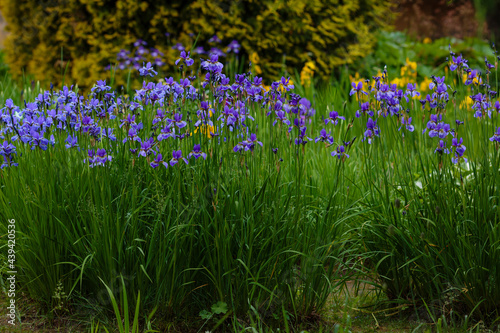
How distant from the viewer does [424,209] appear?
8.52 feet

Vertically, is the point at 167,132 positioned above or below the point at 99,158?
above

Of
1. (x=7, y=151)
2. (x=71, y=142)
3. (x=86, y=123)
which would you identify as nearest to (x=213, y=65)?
(x=86, y=123)

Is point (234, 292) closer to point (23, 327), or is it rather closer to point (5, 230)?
point (23, 327)

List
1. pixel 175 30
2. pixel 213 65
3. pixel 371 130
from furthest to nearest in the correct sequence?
pixel 175 30, pixel 371 130, pixel 213 65

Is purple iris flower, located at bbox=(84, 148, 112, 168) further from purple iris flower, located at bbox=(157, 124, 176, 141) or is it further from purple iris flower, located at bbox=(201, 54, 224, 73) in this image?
purple iris flower, located at bbox=(201, 54, 224, 73)

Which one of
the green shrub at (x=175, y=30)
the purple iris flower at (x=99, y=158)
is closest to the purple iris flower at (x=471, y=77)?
the purple iris flower at (x=99, y=158)

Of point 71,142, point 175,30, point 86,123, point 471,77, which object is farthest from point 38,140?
point 175,30

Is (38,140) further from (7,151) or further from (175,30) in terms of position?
(175,30)

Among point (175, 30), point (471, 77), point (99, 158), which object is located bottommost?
point (99, 158)

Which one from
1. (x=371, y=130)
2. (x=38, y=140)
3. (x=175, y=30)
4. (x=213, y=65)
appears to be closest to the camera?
(x=213, y=65)

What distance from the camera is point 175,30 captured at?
21.5 feet

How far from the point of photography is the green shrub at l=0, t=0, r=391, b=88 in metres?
6.39

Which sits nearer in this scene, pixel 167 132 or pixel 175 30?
pixel 167 132

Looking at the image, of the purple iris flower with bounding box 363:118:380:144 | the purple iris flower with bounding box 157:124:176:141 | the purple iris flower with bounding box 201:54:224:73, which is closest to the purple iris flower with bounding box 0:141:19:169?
the purple iris flower with bounding box 157:124:176:141
